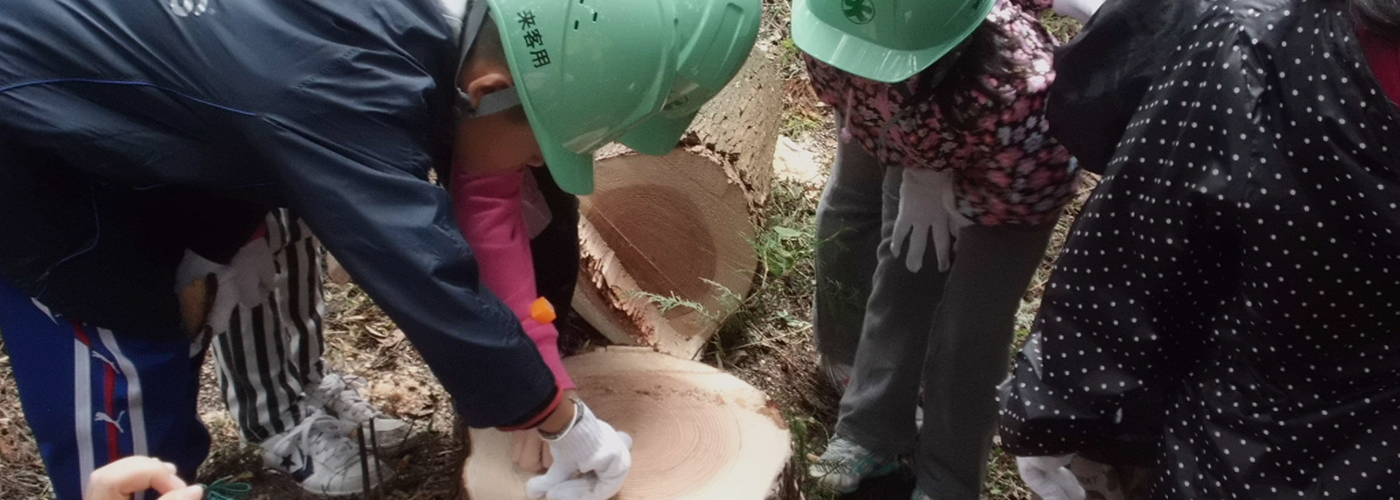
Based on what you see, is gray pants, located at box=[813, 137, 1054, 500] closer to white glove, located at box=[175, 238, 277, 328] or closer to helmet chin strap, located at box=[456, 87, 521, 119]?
helmet chin strap, located at box=[456, 87, 521, 119]

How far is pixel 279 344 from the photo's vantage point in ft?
7.55

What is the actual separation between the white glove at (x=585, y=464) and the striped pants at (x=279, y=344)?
73cm

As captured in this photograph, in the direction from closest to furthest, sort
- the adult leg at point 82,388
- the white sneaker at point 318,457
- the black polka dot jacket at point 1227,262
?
the black polka dot jacket at point 1227,262 < the adult leg at point 82,388 < the white sneaker at point 318,457

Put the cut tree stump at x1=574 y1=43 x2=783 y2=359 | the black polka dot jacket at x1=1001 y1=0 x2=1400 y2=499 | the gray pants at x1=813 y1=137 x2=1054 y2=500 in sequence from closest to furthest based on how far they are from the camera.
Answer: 1. the black polka dot jacket at x1=1001 y1=0 x2=1400 y2=499
2. the gray pants at x1=813 y1=137 x2=1054 y2=500
3. the cut tree stump at x1=574 y1=43 x2=783 y2=359

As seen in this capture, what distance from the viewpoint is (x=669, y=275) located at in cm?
275

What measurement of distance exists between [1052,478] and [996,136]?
554mm

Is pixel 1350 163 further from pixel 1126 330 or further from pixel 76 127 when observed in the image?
pixel 76 127

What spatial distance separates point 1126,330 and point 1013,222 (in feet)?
1.54

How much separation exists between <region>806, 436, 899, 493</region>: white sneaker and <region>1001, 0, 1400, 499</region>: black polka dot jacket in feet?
2.91

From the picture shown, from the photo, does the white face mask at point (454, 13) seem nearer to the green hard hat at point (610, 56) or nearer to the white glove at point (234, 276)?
the green hard hat at point (610, 56)

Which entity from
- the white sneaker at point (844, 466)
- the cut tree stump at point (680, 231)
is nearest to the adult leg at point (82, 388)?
the cut tree stump at point (680, 231)

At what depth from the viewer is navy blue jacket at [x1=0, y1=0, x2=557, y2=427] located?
4.73ft

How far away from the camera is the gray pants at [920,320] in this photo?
2.01m

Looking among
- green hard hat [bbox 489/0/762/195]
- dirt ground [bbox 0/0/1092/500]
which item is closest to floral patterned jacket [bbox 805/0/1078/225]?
green hard hat [bbox 489/0/762/195]
